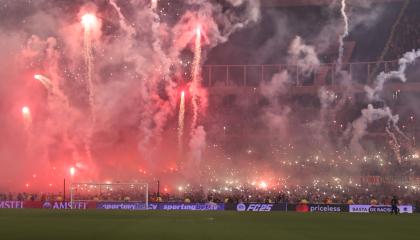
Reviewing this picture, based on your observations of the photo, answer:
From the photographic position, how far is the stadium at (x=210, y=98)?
5919 centimetres

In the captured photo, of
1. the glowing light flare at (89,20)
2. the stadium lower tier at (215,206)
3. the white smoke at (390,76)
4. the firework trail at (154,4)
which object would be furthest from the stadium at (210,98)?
the stadium lower tier at (215,206)

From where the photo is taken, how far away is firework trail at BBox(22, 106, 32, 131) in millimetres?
64312

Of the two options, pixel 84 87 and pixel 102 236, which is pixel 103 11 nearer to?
pixel 84 87

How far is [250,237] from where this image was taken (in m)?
20.5

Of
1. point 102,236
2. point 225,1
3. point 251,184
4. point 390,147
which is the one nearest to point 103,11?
point 225,1

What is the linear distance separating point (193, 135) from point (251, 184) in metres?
9.35

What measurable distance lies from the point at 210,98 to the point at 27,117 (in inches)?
872

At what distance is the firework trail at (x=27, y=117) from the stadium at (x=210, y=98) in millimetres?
162

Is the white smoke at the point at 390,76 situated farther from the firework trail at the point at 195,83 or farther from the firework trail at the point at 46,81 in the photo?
the firework trail at the point at 46,81

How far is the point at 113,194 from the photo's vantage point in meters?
56.8

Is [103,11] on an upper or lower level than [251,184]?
upper

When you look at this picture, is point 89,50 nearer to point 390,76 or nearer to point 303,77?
point 303,77

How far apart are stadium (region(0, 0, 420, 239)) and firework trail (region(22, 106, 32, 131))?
16cm

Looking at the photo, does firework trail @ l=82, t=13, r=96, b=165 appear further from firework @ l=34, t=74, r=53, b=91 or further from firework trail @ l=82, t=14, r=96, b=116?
firework @ l=34, t=74, r=53, b=91
